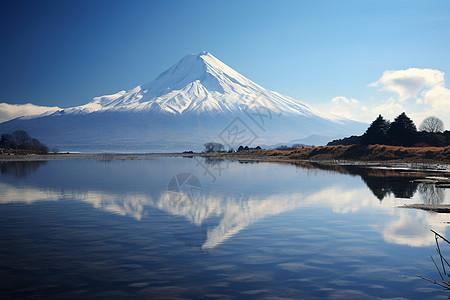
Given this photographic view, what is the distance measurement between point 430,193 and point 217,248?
17.2 meters

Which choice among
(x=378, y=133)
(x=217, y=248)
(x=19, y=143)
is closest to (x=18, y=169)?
(x=217, y=248)

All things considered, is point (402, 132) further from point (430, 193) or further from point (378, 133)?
point (430, 193)

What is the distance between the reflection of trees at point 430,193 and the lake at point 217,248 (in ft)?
1.18

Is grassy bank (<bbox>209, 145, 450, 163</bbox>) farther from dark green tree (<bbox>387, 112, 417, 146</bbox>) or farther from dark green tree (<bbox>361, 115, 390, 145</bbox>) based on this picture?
dark green tree (<bbox>387, 112, 417, 146</bbox>)

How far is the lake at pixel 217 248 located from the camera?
8.07 metres

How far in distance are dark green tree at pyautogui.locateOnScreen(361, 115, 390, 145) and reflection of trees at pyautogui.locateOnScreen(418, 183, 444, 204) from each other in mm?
52289

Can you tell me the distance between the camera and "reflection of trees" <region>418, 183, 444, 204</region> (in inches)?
789

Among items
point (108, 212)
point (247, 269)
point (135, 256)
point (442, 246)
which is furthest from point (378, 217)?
point (108, 212)

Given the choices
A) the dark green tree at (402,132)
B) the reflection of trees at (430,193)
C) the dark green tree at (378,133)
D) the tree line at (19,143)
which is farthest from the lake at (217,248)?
the tree line at (19,143)

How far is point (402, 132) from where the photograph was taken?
244 feet

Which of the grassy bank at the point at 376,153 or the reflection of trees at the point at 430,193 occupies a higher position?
the grassy bank at the point at 376,153

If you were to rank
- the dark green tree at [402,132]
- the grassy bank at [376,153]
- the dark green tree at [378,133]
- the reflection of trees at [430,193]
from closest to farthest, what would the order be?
the reflection of trees at [430,193]
the grassy bank at [376,153]
the dark green tree at [402,132]
the dark green tree at [378,133]

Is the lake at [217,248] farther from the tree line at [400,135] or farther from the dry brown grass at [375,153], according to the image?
the tree line at [400,135]

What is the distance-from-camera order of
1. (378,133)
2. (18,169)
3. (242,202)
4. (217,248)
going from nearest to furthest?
(217,248) < (242,202) < (18,169) < (378,133)
